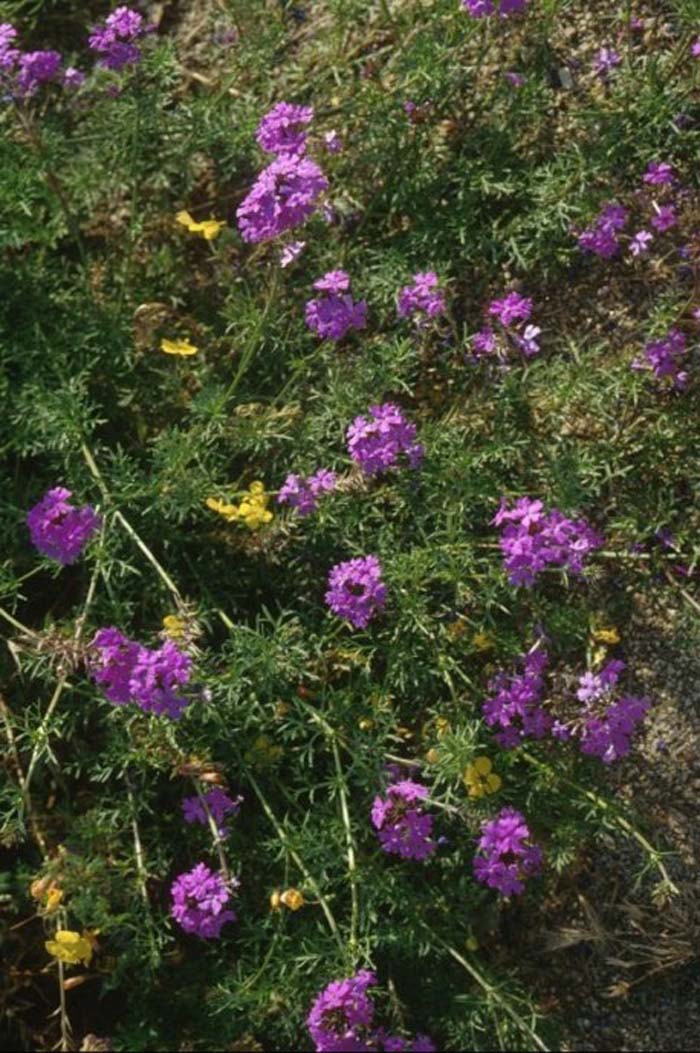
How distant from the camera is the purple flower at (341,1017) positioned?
3.26m

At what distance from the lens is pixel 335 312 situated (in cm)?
390

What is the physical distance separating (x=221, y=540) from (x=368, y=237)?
3.63 ft

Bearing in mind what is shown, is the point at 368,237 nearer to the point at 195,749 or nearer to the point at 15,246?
the point at 15,246

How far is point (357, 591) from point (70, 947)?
1129mm

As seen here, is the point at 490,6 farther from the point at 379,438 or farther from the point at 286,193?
the point at 379,438

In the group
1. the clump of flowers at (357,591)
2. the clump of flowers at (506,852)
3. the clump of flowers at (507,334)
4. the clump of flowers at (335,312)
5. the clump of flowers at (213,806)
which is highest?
the clump of flowers at (335,312)

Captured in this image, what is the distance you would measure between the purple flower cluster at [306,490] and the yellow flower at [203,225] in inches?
36.0

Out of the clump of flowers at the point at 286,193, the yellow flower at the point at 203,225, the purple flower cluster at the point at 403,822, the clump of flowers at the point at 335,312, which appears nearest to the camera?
the clump of flowers at the point at 286,193

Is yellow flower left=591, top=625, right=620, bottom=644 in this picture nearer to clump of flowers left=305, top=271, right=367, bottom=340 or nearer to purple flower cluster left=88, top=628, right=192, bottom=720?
clump of flowers left=305, top=271, right=367, bottom=340

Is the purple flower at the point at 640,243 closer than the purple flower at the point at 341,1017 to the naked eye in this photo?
No

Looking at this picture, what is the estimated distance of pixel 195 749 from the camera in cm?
371

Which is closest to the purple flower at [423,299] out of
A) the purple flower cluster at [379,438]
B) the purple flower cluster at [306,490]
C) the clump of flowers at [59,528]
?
the purple flower cluster at [379,438]

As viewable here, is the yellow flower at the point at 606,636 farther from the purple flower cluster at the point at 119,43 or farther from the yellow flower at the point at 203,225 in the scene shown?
the purple flower cluster at the point at 119,43

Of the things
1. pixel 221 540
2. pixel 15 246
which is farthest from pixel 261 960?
pixel 15 246
